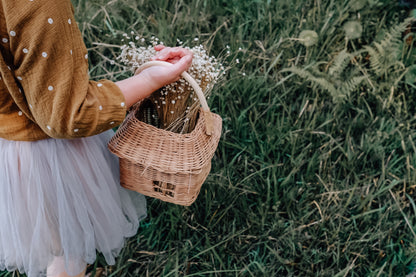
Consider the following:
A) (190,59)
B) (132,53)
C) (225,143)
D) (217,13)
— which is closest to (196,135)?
(190,59)

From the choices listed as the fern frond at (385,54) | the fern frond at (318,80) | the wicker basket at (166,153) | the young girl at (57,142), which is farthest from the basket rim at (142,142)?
the fern frond at (385,54)

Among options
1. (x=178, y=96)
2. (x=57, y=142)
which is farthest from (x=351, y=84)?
(x=57, y=142)

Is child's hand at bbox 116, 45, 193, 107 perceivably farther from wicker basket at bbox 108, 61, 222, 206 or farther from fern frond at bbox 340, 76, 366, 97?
fern frond at bbox 340, 76, 366, 97

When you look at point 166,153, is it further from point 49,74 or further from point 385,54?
point 385,54

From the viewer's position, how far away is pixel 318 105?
7.36 feet

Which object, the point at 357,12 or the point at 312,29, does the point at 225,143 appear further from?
the point at 357,12

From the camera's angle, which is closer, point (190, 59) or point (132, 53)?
point (190, 59)

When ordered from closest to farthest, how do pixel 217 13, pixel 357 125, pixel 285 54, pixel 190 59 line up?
pixel 190 59 → pixel 357 125 → pixel 285 54 → pixel 217 13

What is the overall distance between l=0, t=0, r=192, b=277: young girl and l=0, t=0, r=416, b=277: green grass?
0.53 m

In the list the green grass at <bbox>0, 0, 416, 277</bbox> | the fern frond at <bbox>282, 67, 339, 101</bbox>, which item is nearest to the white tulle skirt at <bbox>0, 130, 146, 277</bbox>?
the green grass at <bbox>0, 0, 416, 277</bbox>

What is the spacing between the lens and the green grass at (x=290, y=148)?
5.85 ft

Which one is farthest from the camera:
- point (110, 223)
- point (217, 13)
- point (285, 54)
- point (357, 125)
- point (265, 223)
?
point (217, 13)

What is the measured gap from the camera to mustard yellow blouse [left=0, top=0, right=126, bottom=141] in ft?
2.64

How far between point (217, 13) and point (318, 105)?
0.95 meters
